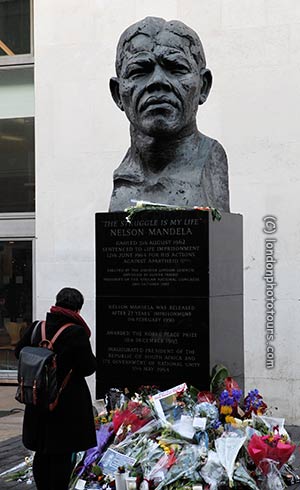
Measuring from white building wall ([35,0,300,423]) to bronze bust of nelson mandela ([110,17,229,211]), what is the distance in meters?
3.18

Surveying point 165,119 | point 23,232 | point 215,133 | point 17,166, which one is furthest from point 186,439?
point 17,166

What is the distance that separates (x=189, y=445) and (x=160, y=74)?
2.74 m

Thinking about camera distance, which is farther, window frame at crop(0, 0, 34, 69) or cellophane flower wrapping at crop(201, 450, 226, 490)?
window frame at crop(0, 0, 34, 69)

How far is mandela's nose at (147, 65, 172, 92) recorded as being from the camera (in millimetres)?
6203

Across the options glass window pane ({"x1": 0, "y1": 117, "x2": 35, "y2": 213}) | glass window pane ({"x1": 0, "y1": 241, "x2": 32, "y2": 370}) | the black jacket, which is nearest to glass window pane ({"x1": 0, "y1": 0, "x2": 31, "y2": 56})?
glass window pane ({"x1": 0, "y1": 117, "x2": 35, "y2": 213})

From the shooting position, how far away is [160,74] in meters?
6.24

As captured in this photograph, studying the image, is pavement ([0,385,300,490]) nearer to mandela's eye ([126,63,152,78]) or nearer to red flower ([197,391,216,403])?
red flower ([197,391,216,403])

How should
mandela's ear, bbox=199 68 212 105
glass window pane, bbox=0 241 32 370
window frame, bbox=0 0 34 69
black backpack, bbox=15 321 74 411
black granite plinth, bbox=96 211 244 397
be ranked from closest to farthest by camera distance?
black backpack, bbox=15 321 74 411 < black granite plinth, bbox=96 211 244 397 < mandela's ear, bbox=199 68 212 105 < window frame, bbox=0 0 34 69 < glass window pane, bbox=0 241 32 370

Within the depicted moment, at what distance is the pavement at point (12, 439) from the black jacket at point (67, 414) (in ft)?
4.14

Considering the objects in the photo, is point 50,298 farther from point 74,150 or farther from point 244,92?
point 244,92

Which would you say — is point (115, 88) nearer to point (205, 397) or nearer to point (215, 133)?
point (205, 397)

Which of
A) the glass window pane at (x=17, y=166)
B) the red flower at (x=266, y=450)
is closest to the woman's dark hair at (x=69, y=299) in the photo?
the red flower at (x=266, y=450)

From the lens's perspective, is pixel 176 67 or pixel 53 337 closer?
pixel 53 337

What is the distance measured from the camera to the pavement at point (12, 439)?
6664 mm
